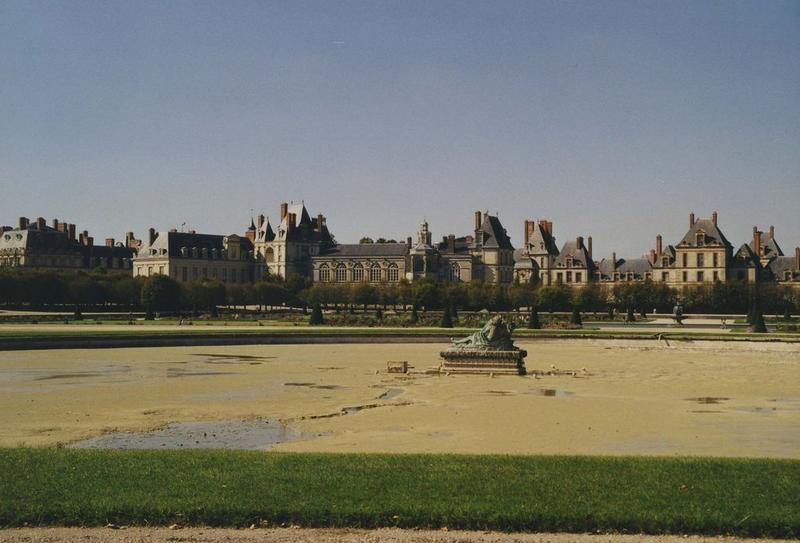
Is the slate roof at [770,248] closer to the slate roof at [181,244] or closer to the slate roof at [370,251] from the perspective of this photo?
the slate roof at [370,251]

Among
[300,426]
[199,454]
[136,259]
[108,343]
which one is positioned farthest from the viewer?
[136,259]

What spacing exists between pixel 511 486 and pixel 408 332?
32722 mm

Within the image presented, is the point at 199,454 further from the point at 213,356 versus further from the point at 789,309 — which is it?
the point at 789,309

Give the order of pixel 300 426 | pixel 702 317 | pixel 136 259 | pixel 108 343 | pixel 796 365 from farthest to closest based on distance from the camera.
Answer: pixel 136 259
pixel 702 317
pixel 108 343
pixel 796 365
pixel 300 426

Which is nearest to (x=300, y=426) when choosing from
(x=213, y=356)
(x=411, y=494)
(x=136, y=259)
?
(x=411, y=494)

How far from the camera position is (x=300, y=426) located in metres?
17.3

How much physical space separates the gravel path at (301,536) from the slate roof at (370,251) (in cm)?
10702

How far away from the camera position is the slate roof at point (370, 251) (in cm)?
11812

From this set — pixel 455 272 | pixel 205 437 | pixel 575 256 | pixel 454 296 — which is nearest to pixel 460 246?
pixel 455 272

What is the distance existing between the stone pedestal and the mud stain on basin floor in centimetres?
1007

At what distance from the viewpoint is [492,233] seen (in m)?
116

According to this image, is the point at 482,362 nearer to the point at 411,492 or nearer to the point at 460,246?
the point at 411,492

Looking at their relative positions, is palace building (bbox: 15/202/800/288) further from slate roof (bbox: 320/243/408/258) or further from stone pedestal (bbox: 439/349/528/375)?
stone pedestal (bbox: 439/349/528/375)

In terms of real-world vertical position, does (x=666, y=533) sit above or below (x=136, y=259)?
below
